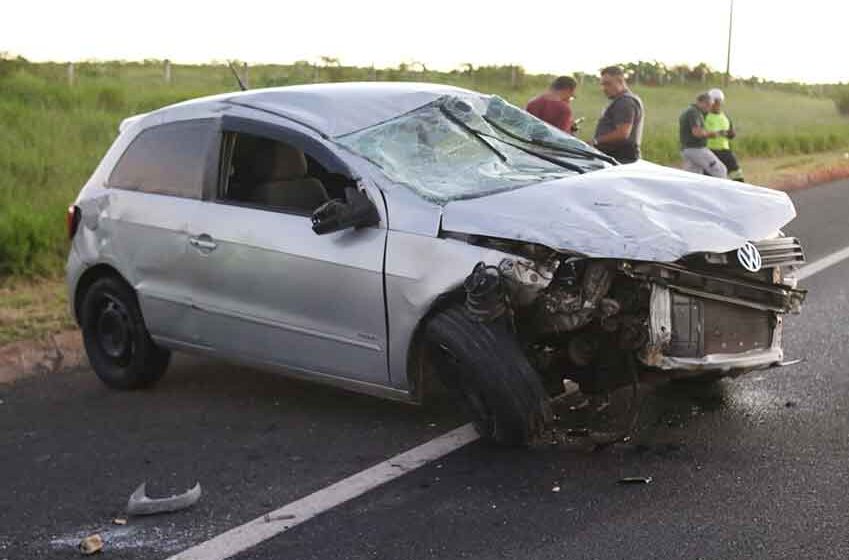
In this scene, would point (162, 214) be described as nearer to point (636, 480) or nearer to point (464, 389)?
point (464, 389)

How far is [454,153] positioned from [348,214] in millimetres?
805

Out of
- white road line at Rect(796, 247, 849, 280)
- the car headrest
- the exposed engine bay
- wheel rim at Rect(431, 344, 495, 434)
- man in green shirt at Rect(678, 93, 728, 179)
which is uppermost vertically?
the car headrest

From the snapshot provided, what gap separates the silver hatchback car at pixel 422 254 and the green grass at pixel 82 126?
11.3 feet

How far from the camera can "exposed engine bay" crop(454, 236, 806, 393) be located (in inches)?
205

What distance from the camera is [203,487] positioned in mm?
5160

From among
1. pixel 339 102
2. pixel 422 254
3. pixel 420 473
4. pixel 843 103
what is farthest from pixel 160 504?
pixel 843 103

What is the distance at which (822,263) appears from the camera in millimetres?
10680

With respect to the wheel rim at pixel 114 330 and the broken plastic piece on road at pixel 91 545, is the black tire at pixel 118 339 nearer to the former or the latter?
the wheel rim at pixel 114 330

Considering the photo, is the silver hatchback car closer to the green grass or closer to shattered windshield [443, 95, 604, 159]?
A: shattered windshield [443, 95, 604, 159]

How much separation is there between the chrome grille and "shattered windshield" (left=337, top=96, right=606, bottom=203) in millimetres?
1038

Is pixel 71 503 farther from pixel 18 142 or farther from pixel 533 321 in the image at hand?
pixel 18 142

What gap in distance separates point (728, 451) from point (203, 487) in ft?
7.14

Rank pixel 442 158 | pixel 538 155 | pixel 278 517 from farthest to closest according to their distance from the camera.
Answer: pixel 538 155, pixel 442 158, pixel 278 517

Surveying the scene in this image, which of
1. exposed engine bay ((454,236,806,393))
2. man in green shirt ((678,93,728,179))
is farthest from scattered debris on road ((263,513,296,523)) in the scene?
man in green shirt ((678,93,728,179))
